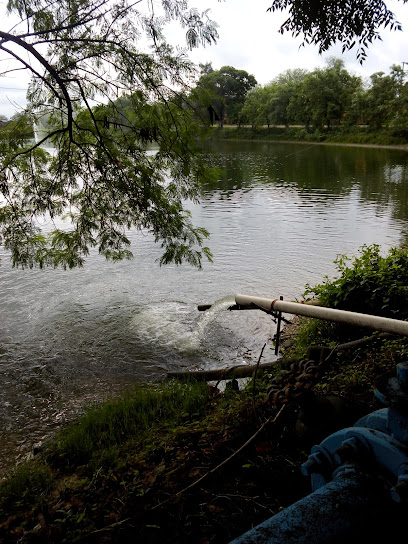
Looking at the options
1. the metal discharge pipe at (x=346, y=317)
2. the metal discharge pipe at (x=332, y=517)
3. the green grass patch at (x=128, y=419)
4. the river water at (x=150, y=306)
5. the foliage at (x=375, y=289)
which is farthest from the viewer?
the river water at (x=150, y=306)

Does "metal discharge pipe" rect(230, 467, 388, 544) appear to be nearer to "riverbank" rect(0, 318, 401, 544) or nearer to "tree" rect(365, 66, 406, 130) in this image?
"riverbank" rect(0, 318, 401, 544)

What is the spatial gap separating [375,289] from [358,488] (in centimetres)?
455

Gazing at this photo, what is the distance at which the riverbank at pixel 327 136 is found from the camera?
47.2m

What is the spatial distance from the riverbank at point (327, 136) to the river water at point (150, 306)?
84.4ft

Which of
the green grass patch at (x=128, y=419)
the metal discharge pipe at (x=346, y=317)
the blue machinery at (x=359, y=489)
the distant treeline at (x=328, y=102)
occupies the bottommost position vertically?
the green grass patch at (x=128, y=419)

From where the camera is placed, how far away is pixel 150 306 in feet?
31.1

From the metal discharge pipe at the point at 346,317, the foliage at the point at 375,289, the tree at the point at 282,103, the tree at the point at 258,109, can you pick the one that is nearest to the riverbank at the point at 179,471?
the metal discharge pipe at the point at 346,317

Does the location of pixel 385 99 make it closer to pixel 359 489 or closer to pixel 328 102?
pixel 328 102

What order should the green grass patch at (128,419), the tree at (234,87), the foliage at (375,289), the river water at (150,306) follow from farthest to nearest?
1. the tree at (234,87)
2. the river water at (150,306)
3. the foliage at (375,289)
4. the green grass patch at (128,419)

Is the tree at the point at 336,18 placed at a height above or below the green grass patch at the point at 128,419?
above

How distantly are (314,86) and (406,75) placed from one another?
1471 cm

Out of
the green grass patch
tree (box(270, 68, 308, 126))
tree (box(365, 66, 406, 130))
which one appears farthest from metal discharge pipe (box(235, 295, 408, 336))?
tree (box(270, 68, 308, 126))

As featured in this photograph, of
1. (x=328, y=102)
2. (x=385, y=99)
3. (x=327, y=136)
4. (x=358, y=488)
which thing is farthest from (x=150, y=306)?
(x=328, y=102)

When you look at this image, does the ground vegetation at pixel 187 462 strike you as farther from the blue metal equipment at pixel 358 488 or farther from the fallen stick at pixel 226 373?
the fallen stick at pixel 226 373
